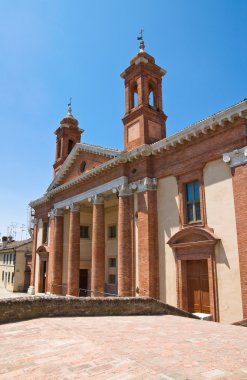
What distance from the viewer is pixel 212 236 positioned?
512 inches

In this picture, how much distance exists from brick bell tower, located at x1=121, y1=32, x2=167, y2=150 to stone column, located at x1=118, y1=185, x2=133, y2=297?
3.35 m

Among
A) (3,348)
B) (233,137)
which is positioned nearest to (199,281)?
(233,137)

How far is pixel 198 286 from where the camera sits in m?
13.9

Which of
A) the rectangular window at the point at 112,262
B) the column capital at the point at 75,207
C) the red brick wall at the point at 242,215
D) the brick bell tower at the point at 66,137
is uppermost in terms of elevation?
the brick bell tower at the point at 66,137

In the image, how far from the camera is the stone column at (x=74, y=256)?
22156 millimetres

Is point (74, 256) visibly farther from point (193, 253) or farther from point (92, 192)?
point (193, 253)

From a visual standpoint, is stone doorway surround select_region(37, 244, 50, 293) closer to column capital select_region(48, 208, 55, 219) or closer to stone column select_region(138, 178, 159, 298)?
column capital select_region(48, 208, 55, 219)

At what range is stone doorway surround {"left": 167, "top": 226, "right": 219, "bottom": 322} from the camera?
12.8m

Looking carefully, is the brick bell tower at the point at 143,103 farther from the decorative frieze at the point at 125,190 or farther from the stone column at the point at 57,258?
the stone column at the point at 57,258

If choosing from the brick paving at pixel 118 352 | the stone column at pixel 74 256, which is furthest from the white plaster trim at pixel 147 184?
the brick paving at pixel 118 352

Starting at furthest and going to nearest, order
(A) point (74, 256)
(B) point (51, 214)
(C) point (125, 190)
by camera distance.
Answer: (B) point (51, 214), (A) point (74, 256), (C) point (125, 190)

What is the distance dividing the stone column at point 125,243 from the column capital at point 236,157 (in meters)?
6.61

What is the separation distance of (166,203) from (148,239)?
212 centimetres

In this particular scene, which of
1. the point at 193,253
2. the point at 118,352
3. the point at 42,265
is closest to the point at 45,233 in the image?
the point at 42,265
